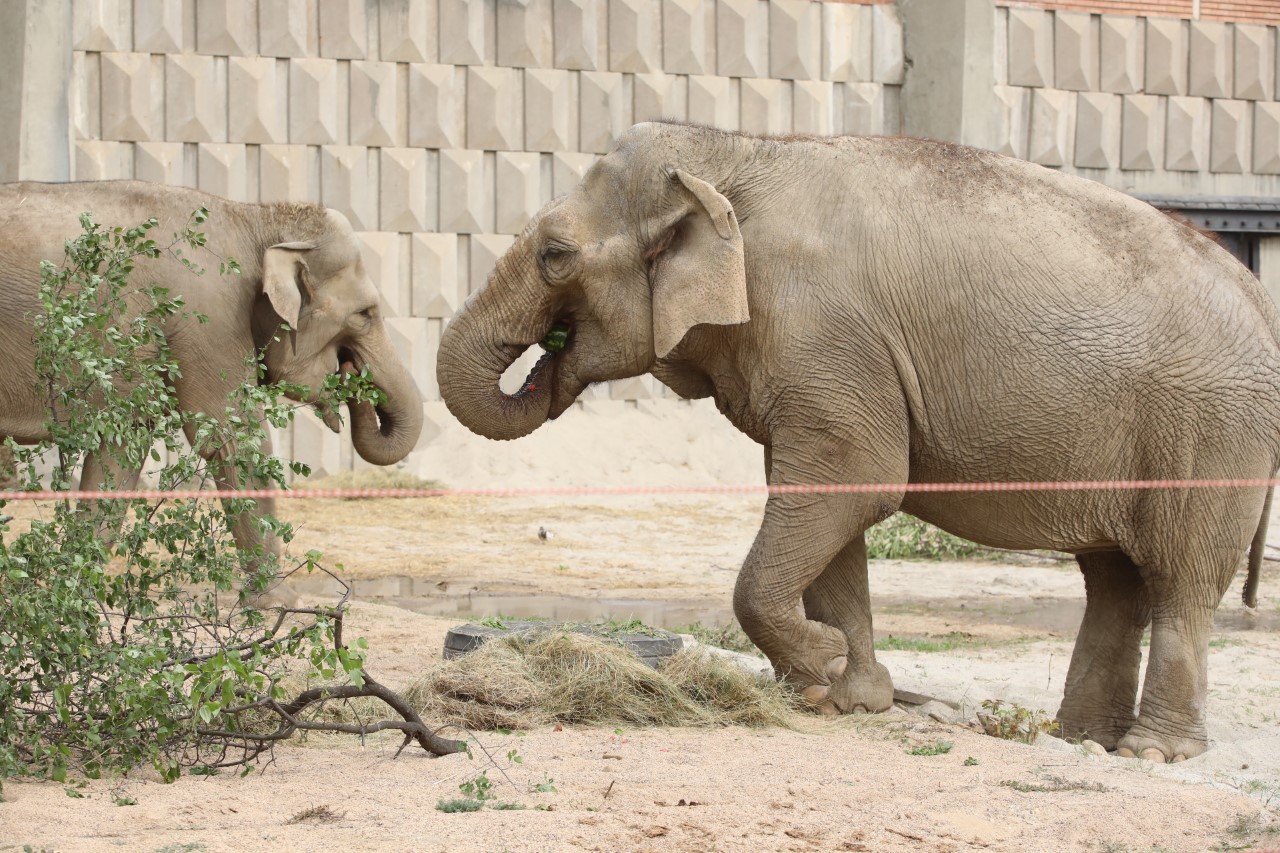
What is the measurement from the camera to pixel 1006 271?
7137 mm

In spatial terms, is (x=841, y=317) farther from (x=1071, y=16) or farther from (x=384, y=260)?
(x=1071, y=16)

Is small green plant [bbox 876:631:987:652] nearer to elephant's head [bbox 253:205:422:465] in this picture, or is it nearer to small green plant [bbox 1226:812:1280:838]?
elephant's head [bbox 253:205:422:465]

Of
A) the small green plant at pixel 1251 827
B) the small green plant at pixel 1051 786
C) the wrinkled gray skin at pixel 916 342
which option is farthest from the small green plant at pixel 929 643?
the small green plant at pixel 1251 827

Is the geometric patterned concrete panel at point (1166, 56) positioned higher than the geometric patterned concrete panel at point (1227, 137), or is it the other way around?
the geometric patterned concrete panel at point (1166, 56)

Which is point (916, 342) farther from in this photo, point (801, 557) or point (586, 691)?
point (586, 691)

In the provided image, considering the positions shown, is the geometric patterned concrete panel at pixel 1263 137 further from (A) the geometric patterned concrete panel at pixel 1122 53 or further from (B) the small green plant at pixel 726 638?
(B) the small green plant at pixel 726 638

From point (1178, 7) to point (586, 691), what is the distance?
15.0 meters

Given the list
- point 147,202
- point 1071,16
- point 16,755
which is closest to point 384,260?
point 147,202

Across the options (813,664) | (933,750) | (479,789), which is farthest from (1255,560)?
(479,789)

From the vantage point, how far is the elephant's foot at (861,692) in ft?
24.4

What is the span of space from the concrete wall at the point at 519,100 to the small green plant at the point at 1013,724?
10.0 meters

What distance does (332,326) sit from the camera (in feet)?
35.0

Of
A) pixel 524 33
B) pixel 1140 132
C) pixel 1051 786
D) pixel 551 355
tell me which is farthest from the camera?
pixel 1140 132

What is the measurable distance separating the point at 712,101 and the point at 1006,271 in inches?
438
